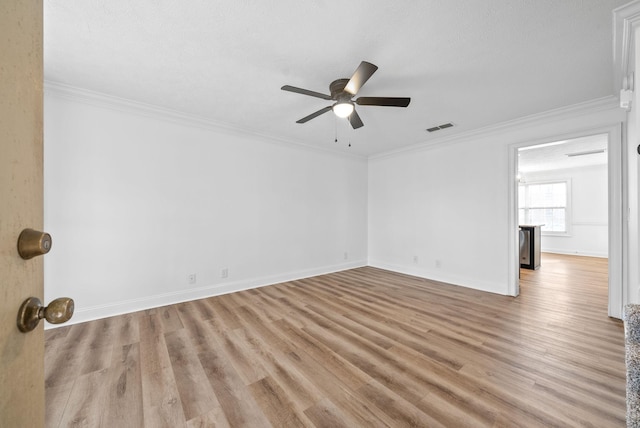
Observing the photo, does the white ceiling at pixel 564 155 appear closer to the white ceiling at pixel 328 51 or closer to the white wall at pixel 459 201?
the white wall at pixel 459 201

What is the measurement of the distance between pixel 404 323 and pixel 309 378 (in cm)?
128

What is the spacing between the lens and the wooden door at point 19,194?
454 millimetres

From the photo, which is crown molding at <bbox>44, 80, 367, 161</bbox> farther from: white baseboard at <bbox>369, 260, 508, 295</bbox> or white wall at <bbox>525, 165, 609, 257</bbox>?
white wall at <bbox>525, 165, 609, 257</bbox>

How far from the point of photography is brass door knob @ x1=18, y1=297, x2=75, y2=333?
0.49m

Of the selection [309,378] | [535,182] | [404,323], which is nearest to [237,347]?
[309,378]

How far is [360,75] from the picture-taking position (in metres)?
1.94

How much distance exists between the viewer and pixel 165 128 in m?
3.20

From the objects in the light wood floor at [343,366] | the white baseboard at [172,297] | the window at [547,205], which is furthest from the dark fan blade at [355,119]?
the window at [547,205]

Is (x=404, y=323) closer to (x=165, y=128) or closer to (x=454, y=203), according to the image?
(x=454, y=203)

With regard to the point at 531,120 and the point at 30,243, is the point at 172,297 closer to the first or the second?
the point at 30,243

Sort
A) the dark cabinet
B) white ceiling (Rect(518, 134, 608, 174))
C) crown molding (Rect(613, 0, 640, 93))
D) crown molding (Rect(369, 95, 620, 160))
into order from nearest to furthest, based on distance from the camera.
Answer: crown molding (Rect(613, 0, 640, 93)) → crown molding (Rect(369, 95, 620, 160)) → white ceiling (Rect(518, 134, 608, 174)) → the dark cabinet

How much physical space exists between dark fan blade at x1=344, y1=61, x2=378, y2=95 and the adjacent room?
8.3 inches

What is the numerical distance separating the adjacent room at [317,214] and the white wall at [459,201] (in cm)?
3

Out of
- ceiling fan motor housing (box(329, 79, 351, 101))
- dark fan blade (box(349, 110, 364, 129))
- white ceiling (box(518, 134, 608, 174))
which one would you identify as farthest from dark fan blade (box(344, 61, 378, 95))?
white ceiling (box(518, 134, 608, 174))
